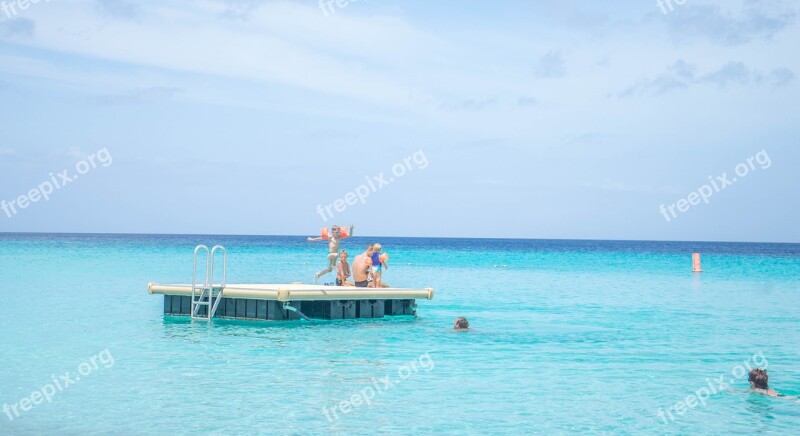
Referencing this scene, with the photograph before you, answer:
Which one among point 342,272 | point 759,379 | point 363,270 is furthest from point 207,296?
point 759,379

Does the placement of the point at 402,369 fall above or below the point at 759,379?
below

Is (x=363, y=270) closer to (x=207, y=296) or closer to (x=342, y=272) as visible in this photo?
(x=342, y=272)

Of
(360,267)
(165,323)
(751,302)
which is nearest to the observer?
(165,323)

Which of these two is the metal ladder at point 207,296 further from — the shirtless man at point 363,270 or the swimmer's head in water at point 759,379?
the swimmer's head in water at point 759,379

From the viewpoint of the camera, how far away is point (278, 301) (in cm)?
2241

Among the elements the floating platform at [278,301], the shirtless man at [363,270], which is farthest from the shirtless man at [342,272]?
the floating platform at [278,301]

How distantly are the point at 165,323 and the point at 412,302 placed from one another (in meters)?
7.45

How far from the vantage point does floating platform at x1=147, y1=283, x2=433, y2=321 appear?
22.4 m

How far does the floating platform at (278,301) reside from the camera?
73.4 ft

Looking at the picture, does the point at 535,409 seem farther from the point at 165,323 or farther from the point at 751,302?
the point at 751,302

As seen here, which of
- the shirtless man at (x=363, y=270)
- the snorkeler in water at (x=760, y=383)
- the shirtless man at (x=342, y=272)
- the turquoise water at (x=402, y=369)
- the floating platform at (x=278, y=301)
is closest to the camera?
the turquoise water at (x=402, y=369)

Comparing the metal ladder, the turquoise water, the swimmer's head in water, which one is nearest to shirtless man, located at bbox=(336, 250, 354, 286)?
the turquoise water

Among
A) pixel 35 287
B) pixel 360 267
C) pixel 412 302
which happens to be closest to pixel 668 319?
pixel 412 302

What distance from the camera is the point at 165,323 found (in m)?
22.2
